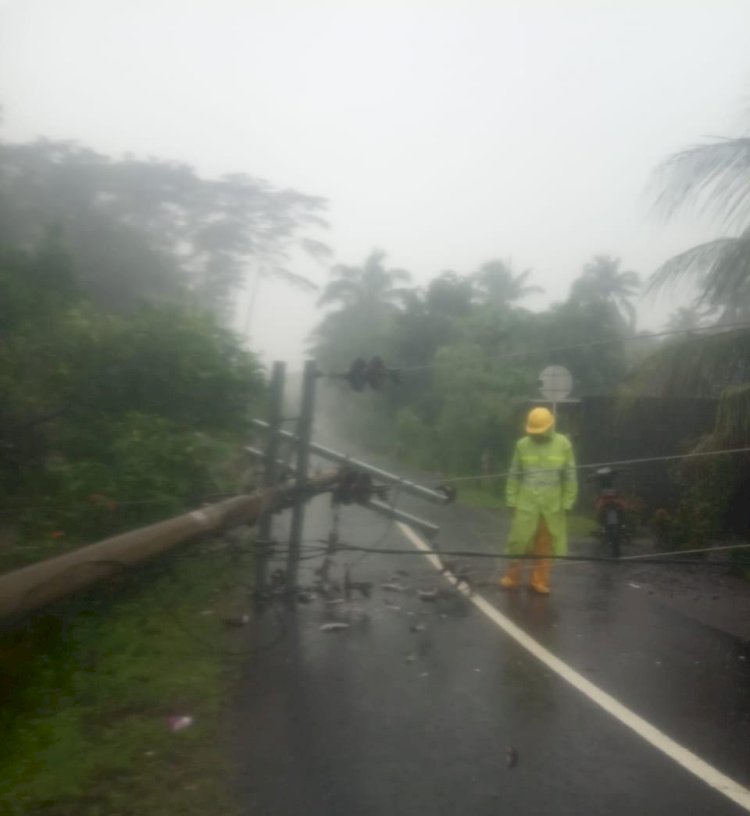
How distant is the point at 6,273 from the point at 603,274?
18.2 m

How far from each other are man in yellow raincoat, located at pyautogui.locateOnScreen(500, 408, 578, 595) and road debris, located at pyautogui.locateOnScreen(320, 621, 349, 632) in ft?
7.10

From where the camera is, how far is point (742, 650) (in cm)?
747

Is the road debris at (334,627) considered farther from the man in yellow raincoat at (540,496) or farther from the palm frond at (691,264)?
the palm frond at (691,264)

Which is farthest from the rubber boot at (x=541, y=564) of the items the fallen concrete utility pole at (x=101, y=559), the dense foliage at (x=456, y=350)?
the fallen concrete utility pole at (x=101, y=559)

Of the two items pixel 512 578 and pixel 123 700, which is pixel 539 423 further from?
pixel 123 700

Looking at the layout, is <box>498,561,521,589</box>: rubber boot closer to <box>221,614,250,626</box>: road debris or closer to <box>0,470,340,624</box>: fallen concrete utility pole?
<box>221,614,250,626</box>: road debris

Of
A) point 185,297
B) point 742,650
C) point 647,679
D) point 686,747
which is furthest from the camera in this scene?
point 185,297

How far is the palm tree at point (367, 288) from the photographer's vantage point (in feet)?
51.0

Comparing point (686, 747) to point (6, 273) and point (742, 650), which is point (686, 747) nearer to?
point (742, 650)

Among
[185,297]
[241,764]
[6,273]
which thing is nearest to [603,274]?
[185,297]

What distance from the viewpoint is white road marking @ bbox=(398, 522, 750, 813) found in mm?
4758

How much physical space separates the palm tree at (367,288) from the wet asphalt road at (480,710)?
7140mm

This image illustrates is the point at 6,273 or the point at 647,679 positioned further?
the point at 6,273

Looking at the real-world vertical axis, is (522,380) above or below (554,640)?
above
